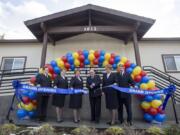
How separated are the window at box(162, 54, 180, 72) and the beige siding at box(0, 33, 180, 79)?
0.69 feet

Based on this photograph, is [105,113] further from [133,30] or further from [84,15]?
[84,15]

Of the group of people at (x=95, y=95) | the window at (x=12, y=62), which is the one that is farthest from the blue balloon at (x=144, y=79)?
the window at (x=12, y=62)

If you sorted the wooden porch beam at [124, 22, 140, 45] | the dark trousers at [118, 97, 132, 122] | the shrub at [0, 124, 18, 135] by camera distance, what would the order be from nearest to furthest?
the shrub at [0, 124, 18, 135] → the dark trousers at [118, 97, 132, 122] → the wooden porch beam at [124, 22, 140, 45]

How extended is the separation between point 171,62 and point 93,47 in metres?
4.05

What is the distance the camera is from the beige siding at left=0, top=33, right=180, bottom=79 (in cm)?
906

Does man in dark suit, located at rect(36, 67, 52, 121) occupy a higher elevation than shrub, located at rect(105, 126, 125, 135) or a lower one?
higher

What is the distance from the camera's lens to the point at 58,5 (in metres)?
9.59

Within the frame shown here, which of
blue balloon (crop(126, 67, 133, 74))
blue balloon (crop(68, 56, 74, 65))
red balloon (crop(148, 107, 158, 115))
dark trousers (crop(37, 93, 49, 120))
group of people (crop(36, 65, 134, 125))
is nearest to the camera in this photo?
group of people (crop(36, 65, 134, 125))

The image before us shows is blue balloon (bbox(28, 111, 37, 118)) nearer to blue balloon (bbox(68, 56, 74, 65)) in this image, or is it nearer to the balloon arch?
the balloon arch

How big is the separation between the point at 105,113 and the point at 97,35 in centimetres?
483

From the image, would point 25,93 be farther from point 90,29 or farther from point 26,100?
point 90,29

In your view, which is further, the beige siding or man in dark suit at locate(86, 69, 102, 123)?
the beige siding

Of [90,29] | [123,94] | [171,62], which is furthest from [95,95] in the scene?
[171,62]

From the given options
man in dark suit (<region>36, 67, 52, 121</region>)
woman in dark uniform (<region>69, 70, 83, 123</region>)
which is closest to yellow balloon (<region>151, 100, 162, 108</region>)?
woman in dark uniform (<region>69, 70, 83, 123</region>)
